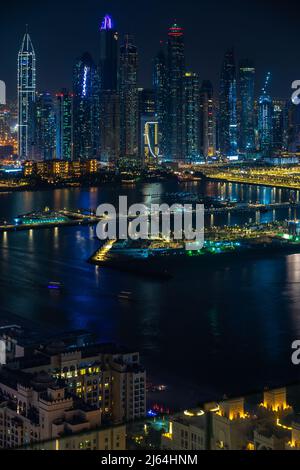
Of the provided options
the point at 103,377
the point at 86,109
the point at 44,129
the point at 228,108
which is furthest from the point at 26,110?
the point at 103,377

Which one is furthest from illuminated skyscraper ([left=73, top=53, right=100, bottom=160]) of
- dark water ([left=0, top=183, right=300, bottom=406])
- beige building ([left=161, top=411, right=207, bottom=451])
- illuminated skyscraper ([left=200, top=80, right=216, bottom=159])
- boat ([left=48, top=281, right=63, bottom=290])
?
beige building ([left=161, top=411, right=207, bottom=451])

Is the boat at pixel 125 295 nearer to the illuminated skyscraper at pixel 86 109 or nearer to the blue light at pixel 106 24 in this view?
the illuminated skyscraper at pixel 86 109

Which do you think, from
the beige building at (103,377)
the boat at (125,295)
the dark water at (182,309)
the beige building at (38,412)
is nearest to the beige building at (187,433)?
the beige building at (38,412)

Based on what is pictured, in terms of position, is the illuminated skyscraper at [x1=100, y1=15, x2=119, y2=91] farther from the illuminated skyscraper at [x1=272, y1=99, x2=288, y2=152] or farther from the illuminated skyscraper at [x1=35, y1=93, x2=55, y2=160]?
the illuminated skyscraper at [x1=272, y1=99, x2=288, y2=152]

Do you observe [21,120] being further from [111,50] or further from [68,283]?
[68,283]

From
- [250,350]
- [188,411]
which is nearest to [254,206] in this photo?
[250,350]

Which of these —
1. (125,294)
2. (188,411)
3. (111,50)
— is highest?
(111,50)
